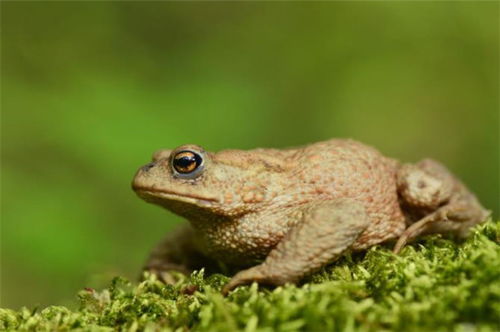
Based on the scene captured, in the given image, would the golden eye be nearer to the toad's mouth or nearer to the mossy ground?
the toad's mouth

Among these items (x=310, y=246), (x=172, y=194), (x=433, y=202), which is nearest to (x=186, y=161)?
(x=172, y=194)

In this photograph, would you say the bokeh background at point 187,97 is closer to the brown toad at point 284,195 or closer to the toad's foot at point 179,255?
the toad's foot at point 179,255

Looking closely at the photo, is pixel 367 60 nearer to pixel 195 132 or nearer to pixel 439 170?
pixel 195 132

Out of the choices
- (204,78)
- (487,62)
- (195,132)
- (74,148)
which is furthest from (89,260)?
(487,62)

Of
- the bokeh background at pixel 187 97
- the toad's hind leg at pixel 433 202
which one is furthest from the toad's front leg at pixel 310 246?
the bokeh background at pixel 187 97

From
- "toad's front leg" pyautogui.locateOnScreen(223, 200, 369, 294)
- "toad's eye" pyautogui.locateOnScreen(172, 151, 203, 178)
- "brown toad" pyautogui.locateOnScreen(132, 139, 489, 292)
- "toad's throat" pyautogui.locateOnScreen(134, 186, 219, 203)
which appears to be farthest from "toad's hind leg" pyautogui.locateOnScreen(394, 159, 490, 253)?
"toad's eye" pyautogui.locateOnScreen(172, 151, 203, 178)
